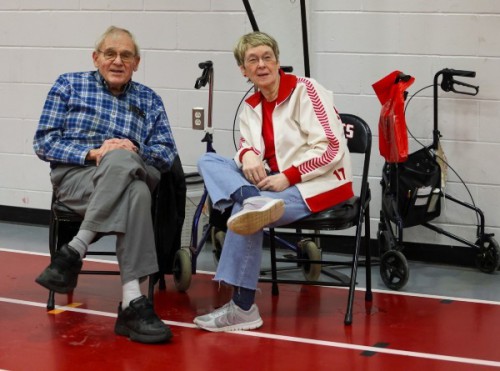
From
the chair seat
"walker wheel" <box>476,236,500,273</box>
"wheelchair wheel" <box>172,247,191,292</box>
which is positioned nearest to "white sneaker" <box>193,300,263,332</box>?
the chair seat

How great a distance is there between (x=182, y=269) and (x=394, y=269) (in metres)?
1.01

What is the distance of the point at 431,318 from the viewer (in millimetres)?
3812

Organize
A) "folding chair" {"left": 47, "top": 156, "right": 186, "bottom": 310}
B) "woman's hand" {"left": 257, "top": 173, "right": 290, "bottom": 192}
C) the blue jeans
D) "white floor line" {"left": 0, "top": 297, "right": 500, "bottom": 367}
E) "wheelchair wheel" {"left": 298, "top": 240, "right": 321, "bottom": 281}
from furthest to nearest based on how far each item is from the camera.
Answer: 1. "wheelchair wheel" {"left": 298, "top": 240, "right": 321, "bottom": 281}
2. "folding chair" {"left": 47, "top": 156, "right": 186, "bottom": 310}
3. "woman's hand" {"left": 257, "top": 173, "right": 290, "bottom": 192}
4. the blue jeans
5. "white floor line" {"left": 0, "top": 297, "right": 500, "bottom": 367}

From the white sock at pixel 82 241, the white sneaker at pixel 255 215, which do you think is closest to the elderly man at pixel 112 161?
the white sock at pixel 82 241

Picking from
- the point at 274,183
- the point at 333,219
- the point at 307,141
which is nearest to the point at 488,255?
the point at 333,219

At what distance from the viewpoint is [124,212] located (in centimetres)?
352

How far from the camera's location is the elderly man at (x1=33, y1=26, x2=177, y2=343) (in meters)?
3.50

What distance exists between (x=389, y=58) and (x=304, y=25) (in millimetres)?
486

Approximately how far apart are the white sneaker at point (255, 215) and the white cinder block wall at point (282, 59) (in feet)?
5.11

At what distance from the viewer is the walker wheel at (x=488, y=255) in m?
4.55

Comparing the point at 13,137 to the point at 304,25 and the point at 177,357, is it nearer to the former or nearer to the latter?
the point at 304,25

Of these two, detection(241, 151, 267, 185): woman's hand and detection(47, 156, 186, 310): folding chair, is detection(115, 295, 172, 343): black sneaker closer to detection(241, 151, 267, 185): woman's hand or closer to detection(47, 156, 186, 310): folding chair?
detection(47, 156, 186, 310): folding chair

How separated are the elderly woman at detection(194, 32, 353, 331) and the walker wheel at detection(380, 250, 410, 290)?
1.96 ft

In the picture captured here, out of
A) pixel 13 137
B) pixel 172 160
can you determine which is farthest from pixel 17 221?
pixel 172 160
